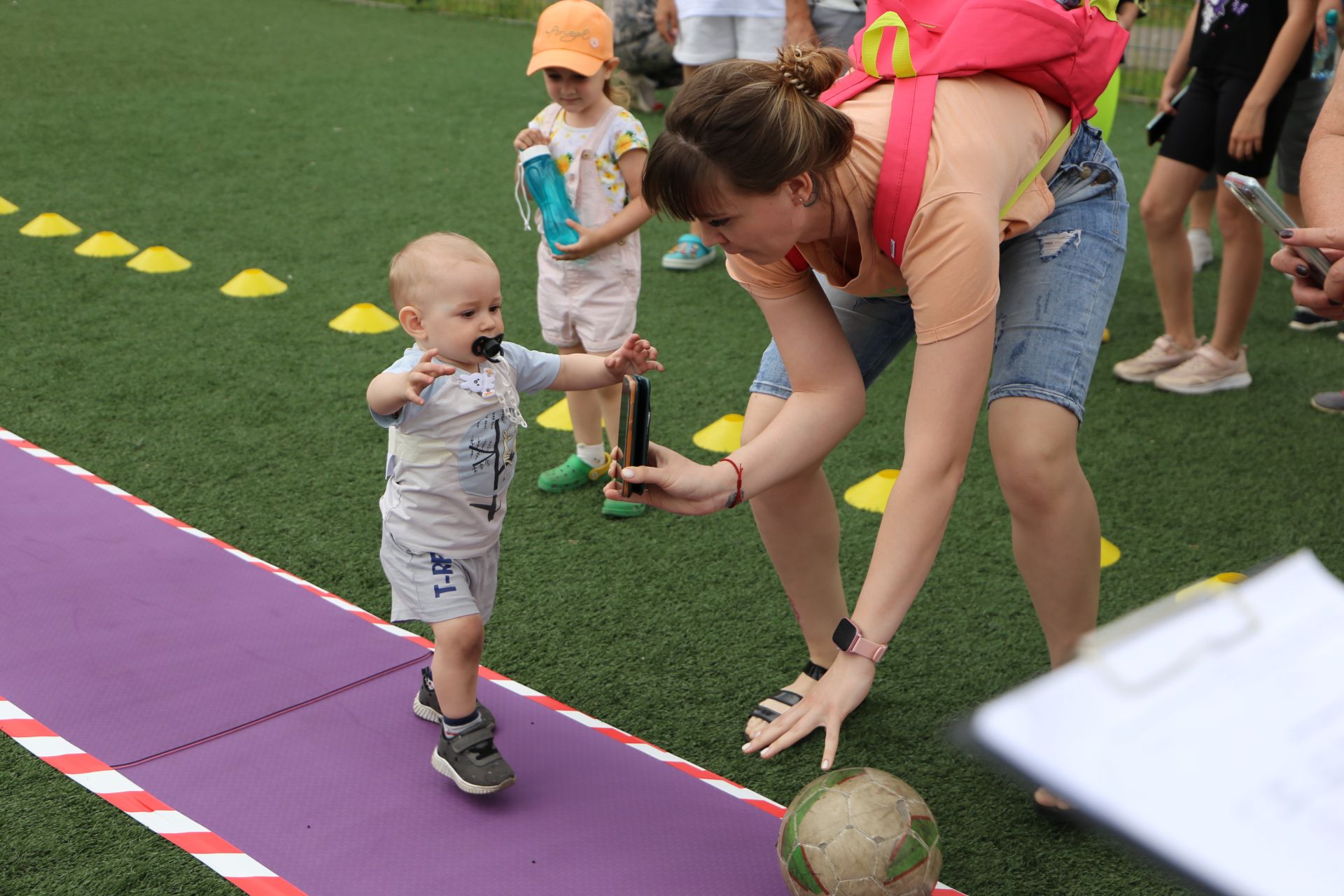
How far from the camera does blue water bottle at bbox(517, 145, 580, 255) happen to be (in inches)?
145

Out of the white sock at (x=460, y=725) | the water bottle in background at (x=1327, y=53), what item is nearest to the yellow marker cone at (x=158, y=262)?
the white sock at (x=460, y=725)

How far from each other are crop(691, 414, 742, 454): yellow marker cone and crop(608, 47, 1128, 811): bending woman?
145cm

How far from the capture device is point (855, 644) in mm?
1793

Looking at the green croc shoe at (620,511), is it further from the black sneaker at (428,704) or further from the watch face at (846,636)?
the watch face at (846,636)

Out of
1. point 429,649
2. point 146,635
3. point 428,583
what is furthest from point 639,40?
point 428,583

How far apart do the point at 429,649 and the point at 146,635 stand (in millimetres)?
685

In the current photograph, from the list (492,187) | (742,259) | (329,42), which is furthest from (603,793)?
(329,42)

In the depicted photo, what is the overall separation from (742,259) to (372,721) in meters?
1.34

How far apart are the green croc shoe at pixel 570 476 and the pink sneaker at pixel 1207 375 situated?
7.47 feet

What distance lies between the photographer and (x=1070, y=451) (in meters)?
2.21

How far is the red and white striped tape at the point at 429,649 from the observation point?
8.29 ft

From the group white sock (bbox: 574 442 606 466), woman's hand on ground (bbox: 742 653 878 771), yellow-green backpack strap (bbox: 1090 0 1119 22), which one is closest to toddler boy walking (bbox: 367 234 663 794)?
woman's hand on ground (bbox: 742 653 878 771)

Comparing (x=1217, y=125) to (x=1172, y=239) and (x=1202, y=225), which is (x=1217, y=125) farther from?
(x=1202, y=225)

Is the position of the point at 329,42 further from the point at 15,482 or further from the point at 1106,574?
the point at 1106,574
